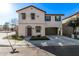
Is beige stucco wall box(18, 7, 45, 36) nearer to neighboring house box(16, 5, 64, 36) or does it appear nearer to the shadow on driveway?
neighboring house box(16, 5, 64, 36)

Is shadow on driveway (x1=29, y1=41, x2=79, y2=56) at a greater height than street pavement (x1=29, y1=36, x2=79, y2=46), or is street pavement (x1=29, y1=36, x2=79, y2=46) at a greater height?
street pavement (x1=29, y1=36, x2=79, y2=46)

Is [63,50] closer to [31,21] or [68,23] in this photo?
[68,23]

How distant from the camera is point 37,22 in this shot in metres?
4.53

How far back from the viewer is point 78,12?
4453mm

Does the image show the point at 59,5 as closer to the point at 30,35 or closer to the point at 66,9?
the point at 66,9

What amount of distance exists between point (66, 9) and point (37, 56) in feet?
4.41

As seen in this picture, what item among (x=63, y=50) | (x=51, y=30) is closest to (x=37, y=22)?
(x=51, y=30)

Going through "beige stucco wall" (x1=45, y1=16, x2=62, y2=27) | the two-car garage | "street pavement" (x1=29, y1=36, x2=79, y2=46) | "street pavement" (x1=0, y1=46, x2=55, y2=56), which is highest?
"beige stucco wall" (x1=45, y1=16, x2=62, y2=27)

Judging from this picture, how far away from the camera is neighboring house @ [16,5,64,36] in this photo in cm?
452

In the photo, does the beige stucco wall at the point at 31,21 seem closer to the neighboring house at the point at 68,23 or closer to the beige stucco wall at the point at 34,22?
the beige stucco wall at the point at 34,22

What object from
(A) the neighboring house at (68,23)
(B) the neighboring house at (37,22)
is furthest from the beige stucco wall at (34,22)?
(A) the neighboring house at (68,23)

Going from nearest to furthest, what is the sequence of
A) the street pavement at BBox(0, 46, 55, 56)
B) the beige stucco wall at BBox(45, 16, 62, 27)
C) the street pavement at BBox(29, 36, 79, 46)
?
the street pavement at BBox(0, 46, 55, 56), the street pavement at BBox(29, 36, 79, 46), the beige stucco wall at BBox(45, 16, 62, 27)

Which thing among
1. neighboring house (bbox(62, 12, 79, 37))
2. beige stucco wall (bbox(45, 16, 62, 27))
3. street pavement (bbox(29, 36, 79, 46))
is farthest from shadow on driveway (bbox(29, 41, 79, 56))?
beige stucco wall (bbox(45, 16, 62, 27))

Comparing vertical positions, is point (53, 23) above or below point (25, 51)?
above
